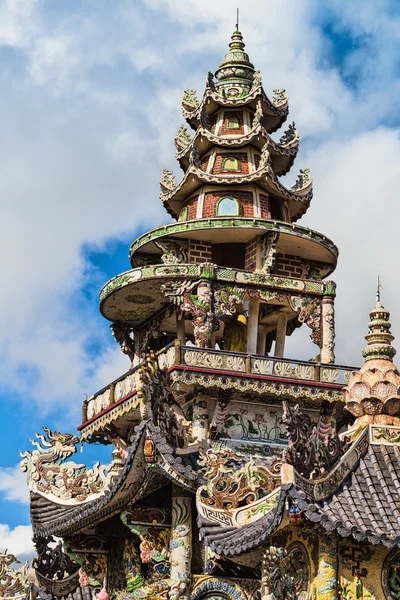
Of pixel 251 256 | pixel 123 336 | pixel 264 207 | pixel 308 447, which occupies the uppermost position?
pixel 264 207

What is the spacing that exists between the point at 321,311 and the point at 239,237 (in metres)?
3.46

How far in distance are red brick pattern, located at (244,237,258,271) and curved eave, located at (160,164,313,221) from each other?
2141 millimetres

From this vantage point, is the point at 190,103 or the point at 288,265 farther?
the point at 190,103

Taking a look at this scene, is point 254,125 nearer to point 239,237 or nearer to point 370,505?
point 239,237

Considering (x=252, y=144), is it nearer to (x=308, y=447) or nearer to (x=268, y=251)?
(x=268, y=251)

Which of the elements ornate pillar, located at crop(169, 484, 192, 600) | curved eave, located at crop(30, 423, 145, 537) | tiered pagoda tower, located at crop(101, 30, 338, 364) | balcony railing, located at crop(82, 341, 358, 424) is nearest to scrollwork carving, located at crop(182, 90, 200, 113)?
tiered pagoda tower, located at crop(101, 30, 338, 364)

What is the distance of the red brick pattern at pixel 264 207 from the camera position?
4513cm

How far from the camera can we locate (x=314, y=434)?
2606 cm

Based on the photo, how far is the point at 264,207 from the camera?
4553 centimetres

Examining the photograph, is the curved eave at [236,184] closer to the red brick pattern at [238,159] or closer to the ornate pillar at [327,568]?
the red brick pattern at [238,159]

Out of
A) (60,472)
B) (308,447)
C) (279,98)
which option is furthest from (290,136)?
(308,447)

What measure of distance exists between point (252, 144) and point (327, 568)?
23595mm

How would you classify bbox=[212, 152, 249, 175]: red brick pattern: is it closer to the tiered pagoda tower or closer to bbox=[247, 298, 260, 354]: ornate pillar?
the tiered pagoda tower

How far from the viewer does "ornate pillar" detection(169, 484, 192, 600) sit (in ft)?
107
